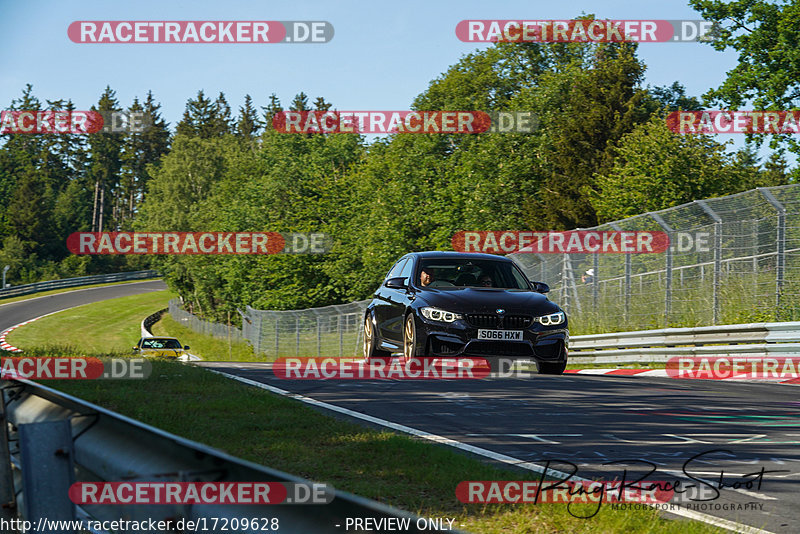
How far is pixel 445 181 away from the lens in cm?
5625

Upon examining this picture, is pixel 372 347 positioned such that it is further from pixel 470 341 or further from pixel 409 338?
pixel 470 341

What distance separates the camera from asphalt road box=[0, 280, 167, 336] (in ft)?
227

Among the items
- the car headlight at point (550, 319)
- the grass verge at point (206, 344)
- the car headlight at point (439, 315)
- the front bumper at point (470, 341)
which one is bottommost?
the grass verge at point (206, 344)

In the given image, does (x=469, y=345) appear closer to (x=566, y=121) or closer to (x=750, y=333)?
(x=750, y=333)

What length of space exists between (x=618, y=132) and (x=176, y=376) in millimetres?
46633

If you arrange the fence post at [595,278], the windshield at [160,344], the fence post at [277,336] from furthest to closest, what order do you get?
the fence post at [277,336]
the windshield at [160,344]
the fence post at [595,278]

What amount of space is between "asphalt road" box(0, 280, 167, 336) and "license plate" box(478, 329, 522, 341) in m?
56.8

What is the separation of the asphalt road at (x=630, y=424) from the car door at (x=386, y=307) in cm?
145

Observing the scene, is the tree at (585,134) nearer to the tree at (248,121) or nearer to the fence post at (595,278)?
the fence post at (595,278)

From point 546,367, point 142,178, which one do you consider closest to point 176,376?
point 546,367

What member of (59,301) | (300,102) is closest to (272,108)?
(300,102)

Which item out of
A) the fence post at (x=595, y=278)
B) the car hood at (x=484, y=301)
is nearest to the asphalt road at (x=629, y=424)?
the car hood at (x=484, y=301)

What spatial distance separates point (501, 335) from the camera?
1211cm

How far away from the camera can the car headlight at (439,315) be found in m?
12.1
